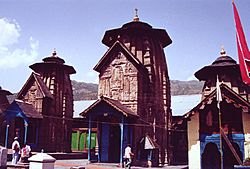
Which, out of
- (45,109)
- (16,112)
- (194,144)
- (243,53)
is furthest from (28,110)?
(243,53)

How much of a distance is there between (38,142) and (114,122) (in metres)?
10.9

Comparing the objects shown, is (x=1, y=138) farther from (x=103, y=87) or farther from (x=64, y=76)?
(x=103, y=87)

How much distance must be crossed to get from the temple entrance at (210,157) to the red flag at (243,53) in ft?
25.2

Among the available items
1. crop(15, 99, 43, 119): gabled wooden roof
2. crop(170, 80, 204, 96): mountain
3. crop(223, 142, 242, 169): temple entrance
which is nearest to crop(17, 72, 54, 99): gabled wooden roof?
crop(15, 99, 43, 119): gabled wooden roof

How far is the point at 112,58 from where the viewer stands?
90.1 feet

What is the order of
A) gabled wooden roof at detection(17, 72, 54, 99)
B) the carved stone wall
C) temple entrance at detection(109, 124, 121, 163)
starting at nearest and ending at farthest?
temple entrance at detection(109, 124, 121, 163) < the carved stone wall < gabled wooden roof at detection(17, 72, 54, 99)

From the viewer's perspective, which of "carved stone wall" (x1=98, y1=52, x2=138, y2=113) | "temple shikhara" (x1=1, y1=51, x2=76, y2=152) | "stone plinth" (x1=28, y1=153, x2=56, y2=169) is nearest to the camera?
"stone plinth" (x1=28, y1=153, x2=56, y2=169)

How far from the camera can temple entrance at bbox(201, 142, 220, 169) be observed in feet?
59.1

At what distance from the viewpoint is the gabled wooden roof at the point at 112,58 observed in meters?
25.8

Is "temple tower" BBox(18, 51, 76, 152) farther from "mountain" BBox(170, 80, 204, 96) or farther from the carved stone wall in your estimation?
"mountain" BBox(170, 80, 204, 96)

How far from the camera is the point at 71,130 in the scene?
1403 inches

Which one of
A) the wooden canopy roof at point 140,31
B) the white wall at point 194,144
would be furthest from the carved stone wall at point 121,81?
the white wall at point 194,144

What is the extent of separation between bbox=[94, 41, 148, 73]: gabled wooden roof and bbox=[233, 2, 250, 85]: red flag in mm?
13606

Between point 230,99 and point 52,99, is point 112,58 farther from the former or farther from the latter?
point 230,99
